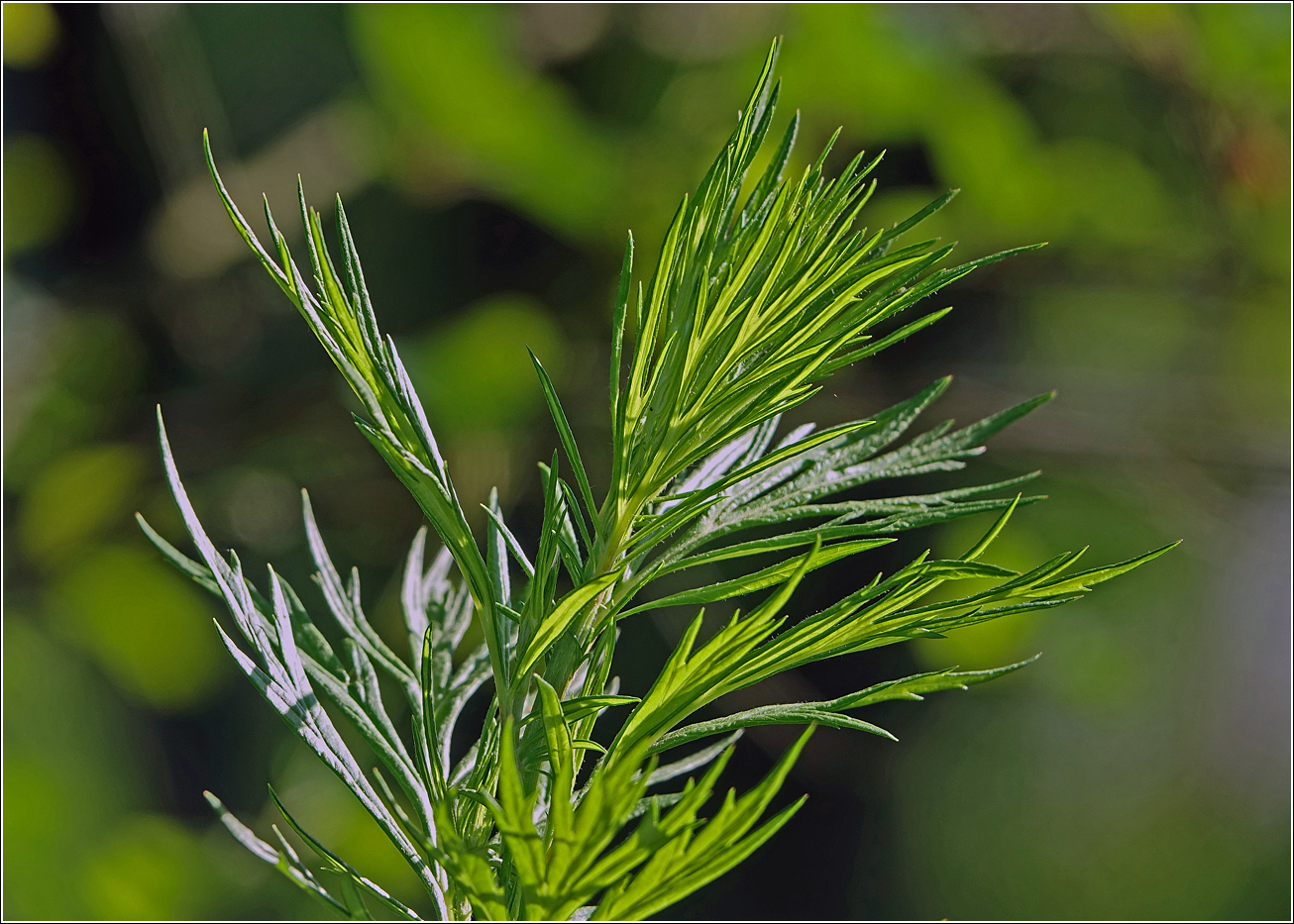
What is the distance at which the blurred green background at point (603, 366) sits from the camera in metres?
0.64

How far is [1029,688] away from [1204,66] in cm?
49

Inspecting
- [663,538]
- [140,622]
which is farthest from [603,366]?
[663,538]

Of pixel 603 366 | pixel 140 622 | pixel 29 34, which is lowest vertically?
pixel 140 622

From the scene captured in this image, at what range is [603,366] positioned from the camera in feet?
2.31

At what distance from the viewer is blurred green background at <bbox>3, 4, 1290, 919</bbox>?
64cm

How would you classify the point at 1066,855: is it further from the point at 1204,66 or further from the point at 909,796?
the point at 1204,66

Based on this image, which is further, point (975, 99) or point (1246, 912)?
point (1246, 912)

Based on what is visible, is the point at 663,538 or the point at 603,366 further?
the point at 603,366

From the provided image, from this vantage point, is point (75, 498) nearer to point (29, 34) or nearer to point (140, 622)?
point (140, 622)

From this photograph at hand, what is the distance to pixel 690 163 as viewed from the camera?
2.15ft

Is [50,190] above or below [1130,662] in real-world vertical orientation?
above

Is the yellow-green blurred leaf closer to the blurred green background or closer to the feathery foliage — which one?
the blurred green background

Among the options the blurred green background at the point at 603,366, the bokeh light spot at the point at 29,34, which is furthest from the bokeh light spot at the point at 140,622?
the bokeh light spot at the point at 29,34

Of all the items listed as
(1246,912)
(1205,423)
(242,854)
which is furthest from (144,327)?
(1246,912)
